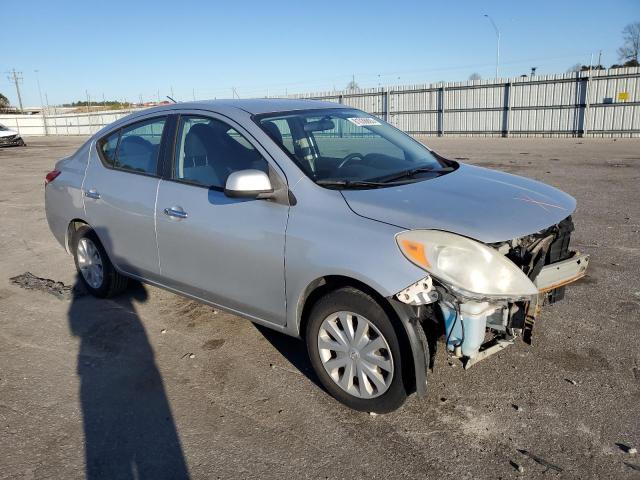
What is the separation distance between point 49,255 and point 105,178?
2697 millimetres

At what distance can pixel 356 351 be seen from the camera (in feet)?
9.78

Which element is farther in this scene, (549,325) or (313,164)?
(549,325)

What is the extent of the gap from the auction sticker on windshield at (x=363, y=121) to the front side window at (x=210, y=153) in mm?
1070

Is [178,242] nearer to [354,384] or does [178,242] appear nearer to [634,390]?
[354,384]

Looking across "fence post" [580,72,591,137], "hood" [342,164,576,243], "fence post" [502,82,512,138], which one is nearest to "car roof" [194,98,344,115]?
"hood" [342,164,576,243]

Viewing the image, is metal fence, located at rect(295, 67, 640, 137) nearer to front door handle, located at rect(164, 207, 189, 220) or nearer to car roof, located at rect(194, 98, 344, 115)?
car roof, located at rect(194, 98, 344, 115)

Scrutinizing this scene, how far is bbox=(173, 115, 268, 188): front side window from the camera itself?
11.8ft

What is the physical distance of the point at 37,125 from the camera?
53188mm

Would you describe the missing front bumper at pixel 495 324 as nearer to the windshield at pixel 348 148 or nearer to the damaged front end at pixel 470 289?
the damaged front end at pixel 470 289

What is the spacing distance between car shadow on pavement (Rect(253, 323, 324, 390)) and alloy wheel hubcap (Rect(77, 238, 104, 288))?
1.70 m

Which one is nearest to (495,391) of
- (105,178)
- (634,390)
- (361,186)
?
(634,390)

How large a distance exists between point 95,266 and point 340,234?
2.97 meters

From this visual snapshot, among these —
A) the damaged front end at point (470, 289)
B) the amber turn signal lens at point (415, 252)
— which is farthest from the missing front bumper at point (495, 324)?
the amber turn signal lens at point (415, 252)

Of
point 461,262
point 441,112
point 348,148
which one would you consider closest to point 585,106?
point 441,112
